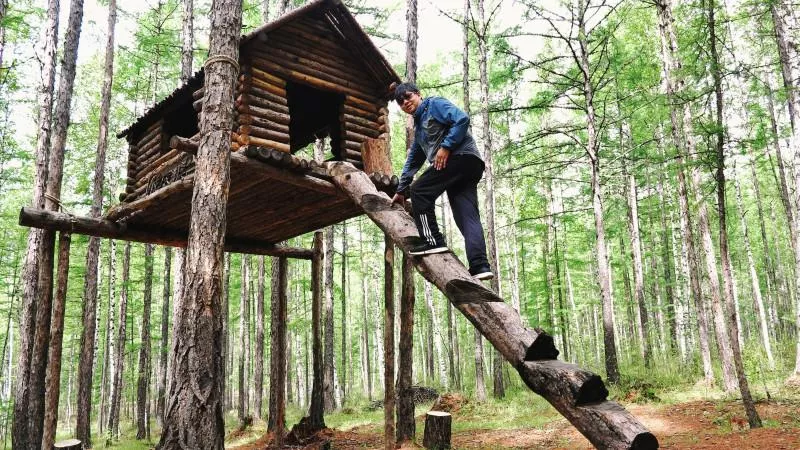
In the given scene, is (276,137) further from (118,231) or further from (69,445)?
(69,445)

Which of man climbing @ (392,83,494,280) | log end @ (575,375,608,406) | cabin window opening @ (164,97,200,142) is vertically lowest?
log end @ (575,375,608,406)

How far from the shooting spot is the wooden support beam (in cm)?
727

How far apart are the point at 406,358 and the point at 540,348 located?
21.9 ft

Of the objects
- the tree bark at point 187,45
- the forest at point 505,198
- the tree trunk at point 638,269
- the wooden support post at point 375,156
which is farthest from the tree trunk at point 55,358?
the tree trunk at point 638,269

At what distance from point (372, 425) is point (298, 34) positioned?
12008mm

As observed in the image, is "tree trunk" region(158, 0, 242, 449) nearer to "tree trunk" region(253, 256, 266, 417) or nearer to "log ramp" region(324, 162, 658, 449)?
"log ramp" region(324, 162, 658, 449)

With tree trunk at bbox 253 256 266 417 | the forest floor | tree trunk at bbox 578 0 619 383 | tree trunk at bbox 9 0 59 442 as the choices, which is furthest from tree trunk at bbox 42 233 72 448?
tree trunk at bbox 578 0 619 383

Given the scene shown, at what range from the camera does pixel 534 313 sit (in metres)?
25.9

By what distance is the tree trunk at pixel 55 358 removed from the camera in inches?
274

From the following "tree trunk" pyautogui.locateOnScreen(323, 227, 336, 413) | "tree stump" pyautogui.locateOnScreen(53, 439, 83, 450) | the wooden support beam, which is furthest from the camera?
"tree trunk" pyautogui.locateOnScreen(323, 227, 336, 413)

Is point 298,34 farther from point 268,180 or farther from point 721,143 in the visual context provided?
point 721,143

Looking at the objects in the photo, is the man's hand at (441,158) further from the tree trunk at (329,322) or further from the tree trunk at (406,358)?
the tree trunk at (329,322)

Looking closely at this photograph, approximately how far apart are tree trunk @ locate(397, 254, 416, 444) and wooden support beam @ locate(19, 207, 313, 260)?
2.95 metres

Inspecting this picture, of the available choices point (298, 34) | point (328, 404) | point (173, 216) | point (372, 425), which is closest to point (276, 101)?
point (298, 34)
